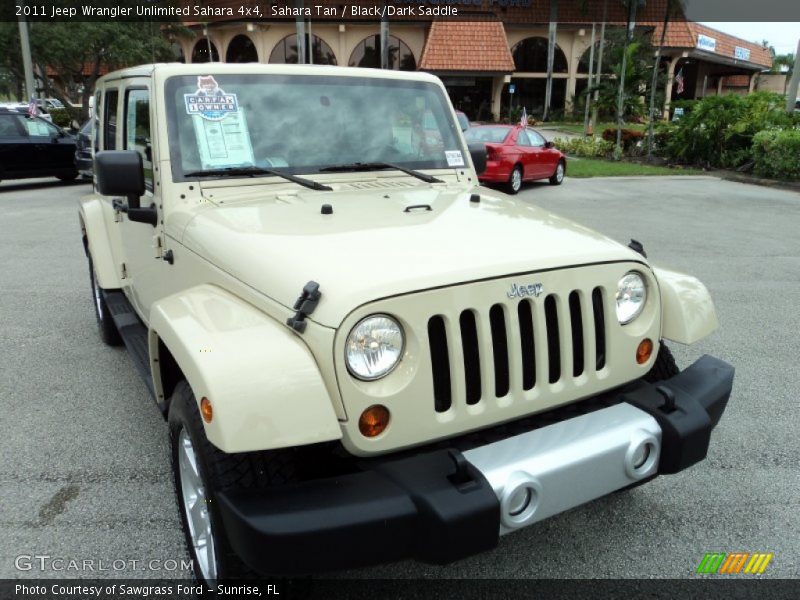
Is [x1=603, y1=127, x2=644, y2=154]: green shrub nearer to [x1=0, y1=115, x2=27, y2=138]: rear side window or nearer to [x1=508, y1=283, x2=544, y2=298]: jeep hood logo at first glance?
[x1=0, y1=115, x2=27, y2=138]: rear side window

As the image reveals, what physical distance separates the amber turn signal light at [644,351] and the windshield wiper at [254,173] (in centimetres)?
158

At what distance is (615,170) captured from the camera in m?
18.7

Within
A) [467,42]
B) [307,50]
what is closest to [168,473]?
[467,42]

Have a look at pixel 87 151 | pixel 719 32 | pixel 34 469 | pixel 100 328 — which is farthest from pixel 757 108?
pixel 719 32

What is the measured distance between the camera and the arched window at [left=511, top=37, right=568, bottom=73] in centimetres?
4075

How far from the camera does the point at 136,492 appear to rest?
3193 mm

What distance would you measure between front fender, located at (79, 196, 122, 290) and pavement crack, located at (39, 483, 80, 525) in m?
1.49

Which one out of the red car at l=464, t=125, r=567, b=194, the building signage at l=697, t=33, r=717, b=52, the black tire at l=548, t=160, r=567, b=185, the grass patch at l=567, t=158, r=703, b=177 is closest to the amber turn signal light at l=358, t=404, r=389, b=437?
the red car at l=464, t=125, r=567, b=194

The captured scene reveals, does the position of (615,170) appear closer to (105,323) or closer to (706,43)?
(105,323)

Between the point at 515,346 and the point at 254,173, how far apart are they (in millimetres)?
1625

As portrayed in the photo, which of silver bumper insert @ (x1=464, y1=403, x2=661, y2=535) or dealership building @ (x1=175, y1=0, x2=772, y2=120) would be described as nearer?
silver bumper insert @ (x1=464, y1=403, x2=661, y2=535)

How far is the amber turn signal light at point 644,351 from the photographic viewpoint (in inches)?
102

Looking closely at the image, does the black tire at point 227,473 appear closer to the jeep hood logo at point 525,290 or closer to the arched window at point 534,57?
the jeep hood logo at point 525,290

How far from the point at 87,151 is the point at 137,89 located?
10.2 metres
